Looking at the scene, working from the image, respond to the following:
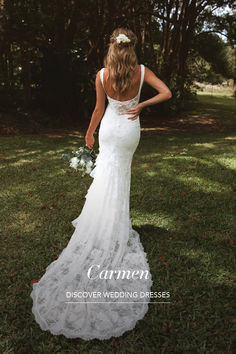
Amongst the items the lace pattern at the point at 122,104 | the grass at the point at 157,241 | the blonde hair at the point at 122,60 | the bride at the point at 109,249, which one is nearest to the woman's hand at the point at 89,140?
the bride at the point at 109,249

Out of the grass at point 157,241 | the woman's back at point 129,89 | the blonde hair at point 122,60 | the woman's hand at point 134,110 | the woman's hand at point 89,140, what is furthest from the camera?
the woman's hand at point 89,140

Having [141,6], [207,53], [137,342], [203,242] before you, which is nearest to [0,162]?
[203,242]

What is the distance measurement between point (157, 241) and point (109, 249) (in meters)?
0.97

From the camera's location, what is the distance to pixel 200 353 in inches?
94.3

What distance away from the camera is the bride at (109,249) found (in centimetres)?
264

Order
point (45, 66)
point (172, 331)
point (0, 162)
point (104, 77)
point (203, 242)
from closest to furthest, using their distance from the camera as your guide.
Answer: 1. point (172, 331)
2. point (104, 77)
3. point (203, 242)
4. point (0, 162)
5. point (45, 66)

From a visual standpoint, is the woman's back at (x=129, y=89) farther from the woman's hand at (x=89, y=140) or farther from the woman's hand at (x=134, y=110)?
the woman's hand at (x=89, y=140)

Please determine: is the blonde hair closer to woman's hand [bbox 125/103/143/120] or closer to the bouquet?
woman's hand [bbox 125/103/143/120]

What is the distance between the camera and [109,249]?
3.33 metres

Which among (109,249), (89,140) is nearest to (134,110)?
(89,140)

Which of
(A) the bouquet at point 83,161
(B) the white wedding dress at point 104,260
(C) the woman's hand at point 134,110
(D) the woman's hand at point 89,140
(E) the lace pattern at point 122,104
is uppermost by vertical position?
(E) the lace pattern at point 122,104

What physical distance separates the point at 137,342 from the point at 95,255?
1.04 metres

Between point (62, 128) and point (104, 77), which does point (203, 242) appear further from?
point (62, 128)

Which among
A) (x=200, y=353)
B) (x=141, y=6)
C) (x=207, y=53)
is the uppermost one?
(x=141, y=6)
